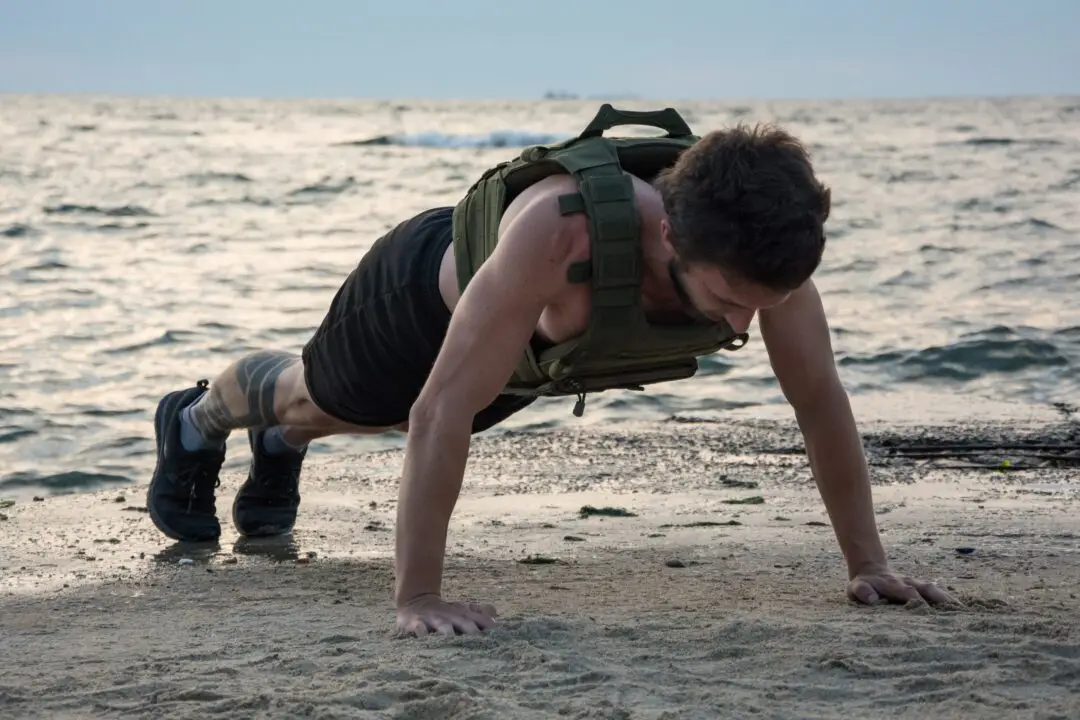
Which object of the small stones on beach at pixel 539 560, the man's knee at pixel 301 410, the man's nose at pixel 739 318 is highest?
the man's nose at pixel 739 318

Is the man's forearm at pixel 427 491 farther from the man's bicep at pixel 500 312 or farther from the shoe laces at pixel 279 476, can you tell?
the shoe laces at pixel 279 476

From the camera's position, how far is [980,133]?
47781 mm

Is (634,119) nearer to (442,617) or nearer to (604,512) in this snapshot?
(442,617)

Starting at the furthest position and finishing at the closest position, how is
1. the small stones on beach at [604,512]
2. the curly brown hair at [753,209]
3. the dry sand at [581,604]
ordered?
1. the small stones on beach at [604,512]
2. the curly brown hair at [753,209]
3. the dry sand at [581,604]

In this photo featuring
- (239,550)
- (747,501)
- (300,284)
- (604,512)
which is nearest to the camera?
(239,550)

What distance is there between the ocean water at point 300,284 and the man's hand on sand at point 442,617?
351 centimetres

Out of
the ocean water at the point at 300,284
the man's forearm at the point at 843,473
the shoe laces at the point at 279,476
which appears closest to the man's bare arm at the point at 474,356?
the man's forearm at the point at 843,473

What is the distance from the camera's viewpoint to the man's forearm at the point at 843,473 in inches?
136

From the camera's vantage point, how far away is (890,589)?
135 inches

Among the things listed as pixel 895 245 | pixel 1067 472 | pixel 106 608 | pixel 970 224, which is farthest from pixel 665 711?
pixel 970 224

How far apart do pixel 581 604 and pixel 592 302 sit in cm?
86

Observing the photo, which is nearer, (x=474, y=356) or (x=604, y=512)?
(x=474, y=356)

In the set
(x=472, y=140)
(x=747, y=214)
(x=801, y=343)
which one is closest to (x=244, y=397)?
(x=801, y=343)

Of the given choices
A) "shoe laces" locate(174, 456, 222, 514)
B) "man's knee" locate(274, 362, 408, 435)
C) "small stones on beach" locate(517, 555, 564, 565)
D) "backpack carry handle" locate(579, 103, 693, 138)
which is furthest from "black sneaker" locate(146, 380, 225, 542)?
"backpack carry handle" locate(579, 103, 693, 138)
